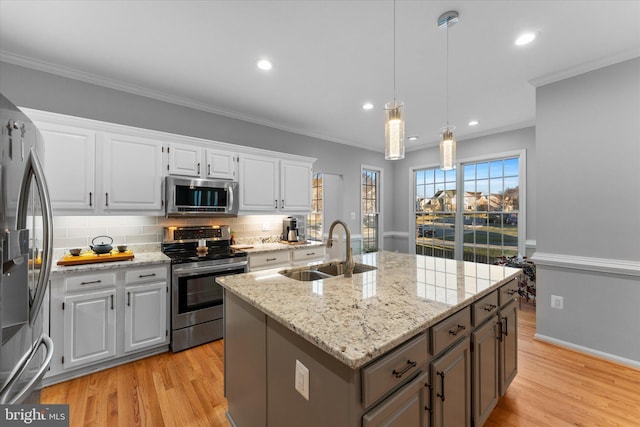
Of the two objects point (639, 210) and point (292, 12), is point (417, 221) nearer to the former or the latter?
point (639, 210)

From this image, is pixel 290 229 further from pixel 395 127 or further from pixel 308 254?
pixel 395 127

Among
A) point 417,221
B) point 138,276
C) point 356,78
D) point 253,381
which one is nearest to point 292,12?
point 356,78

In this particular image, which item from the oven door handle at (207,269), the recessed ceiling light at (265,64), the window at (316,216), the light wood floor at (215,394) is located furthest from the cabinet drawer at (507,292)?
the window at (316,216)

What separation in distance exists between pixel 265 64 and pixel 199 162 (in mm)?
1338

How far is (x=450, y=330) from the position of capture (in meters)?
1.38

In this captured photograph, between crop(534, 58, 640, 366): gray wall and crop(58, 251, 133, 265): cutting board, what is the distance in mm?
4290

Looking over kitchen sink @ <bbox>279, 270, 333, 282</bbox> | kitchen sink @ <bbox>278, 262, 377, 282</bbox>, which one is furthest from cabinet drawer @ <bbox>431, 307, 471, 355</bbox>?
kitchen sink @ <bbox>279, 270, 333, 282</bbox>

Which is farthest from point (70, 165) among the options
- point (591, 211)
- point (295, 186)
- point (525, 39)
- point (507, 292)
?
point (591, 211)

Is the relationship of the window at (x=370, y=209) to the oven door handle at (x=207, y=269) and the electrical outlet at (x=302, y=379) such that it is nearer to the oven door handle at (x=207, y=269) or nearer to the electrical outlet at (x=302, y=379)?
the oven door handle at (x=207, y=269)

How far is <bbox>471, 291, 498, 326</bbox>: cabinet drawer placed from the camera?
1.59m

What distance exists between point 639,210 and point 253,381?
3471 mm

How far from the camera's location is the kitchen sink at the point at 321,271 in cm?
210

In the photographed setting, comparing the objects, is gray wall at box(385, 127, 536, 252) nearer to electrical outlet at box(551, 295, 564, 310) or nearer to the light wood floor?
electrical outlet at box(551, 295, 564, 310)

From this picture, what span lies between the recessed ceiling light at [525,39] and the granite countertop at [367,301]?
6.24ft
